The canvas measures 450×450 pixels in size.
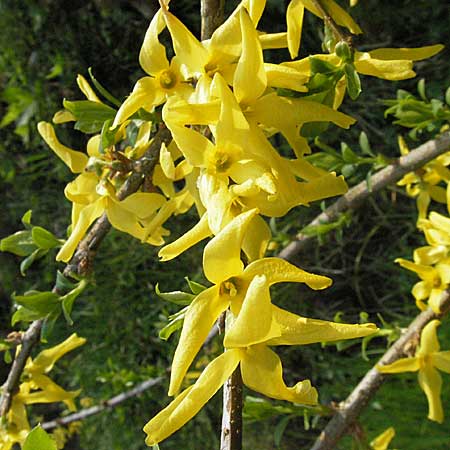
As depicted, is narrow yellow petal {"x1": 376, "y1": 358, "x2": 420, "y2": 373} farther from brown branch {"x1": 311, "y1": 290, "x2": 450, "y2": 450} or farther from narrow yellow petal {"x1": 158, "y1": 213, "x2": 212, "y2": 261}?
narrow yellow petal {"x1": 158, "y1": 213, "x2": 212, "y2": 261}

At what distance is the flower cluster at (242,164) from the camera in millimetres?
435

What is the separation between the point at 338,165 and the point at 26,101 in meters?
1.36

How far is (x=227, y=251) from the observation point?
428 mm

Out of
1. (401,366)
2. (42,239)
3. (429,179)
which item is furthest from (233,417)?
(429,179)

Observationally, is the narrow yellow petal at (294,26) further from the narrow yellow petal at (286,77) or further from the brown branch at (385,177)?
the brown branch at (385,177)

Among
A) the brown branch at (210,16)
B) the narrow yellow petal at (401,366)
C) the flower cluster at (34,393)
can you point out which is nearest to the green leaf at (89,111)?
the brown branch at (210,16)

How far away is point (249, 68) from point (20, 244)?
42 centimetres

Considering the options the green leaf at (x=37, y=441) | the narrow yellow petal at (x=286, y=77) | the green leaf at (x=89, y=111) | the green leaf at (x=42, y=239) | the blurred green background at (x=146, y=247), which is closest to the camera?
the green leaf at (x=37, y=441)

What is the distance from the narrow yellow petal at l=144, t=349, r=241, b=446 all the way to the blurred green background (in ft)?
4.88

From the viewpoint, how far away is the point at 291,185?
488 millimetres

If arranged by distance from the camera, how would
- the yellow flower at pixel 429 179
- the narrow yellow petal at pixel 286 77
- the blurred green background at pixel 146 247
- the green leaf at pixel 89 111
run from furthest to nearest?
the blurred green background at pixel 146 247, the yellow flower at pixel 429 179, the green leaf at pixel 89 111, the narrow yellow petal at pixel 286 77

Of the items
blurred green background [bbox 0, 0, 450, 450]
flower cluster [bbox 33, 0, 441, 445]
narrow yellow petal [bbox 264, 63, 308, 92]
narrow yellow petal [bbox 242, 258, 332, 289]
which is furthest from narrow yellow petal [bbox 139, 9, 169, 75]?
blurred green background [bbox 0, 0, 450, 450]

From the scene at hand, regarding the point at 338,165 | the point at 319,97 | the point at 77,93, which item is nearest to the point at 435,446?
the point at 338,165

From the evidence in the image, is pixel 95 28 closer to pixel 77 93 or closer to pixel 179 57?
pixel 77 93
